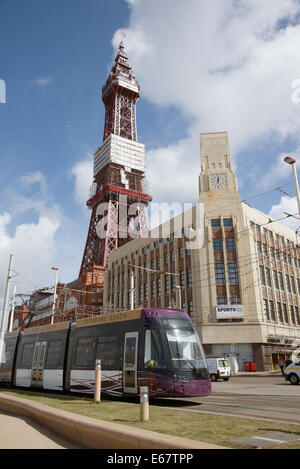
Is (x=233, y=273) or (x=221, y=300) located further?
(x=233, y=273)

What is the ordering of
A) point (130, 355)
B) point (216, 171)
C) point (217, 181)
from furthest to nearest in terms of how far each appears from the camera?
point (216, 171), point (217, 181), point (130, 355)

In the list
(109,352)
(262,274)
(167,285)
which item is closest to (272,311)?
(262,274)

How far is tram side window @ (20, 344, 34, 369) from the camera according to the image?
1812cm

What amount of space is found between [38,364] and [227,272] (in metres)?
26.3

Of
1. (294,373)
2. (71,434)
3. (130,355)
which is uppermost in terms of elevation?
(130,355)

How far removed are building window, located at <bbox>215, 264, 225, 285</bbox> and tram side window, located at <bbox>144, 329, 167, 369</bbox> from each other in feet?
94.7

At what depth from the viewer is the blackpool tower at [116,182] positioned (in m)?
75.2

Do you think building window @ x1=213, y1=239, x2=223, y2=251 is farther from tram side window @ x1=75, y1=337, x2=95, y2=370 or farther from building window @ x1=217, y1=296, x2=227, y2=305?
tram side window @ x1=75, y1=337, x2=95, y2=370

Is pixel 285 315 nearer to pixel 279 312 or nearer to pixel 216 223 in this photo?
pixel 279 312

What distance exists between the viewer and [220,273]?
131 feet

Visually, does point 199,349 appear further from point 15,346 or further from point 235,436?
point 15,346

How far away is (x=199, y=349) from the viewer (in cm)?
1196

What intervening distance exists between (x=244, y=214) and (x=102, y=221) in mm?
41246

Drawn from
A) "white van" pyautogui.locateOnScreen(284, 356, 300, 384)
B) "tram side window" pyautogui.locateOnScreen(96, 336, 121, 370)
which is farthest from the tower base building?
"tram side window" pyautogui.locateOnScreen(96, 336, 121, 370)
